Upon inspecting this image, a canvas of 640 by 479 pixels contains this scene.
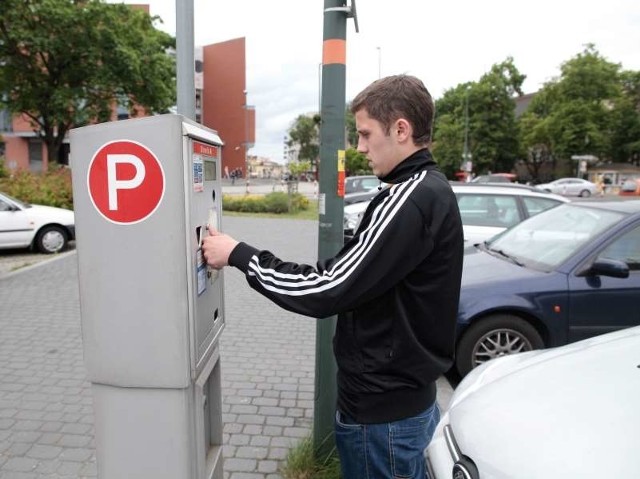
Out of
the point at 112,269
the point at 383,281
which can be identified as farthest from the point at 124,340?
the point at 383,281

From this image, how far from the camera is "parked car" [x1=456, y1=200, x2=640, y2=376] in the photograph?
4.41 meters

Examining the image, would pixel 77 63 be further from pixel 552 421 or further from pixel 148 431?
pixel 552 421

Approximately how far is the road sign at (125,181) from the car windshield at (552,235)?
388cm

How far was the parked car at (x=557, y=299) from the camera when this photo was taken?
4.41 meters

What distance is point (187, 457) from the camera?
1852 millimetres

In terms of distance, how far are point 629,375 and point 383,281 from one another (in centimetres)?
137

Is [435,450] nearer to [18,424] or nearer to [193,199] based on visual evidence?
[193,199]

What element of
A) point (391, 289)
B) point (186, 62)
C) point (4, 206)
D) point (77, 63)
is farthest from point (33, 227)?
point (77, 63)

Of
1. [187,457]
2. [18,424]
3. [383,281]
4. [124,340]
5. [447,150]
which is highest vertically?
[447,150]

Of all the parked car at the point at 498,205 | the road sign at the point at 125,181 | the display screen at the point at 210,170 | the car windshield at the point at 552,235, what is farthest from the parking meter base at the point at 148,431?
the parked car at the point at 498,205

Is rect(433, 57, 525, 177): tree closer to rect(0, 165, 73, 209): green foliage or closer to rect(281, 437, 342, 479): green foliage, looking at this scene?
rect(0, 165, 73, 209): green foliage

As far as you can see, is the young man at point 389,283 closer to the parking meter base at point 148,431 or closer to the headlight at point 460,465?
the headlight at point 460,465

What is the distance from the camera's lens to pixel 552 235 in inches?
205

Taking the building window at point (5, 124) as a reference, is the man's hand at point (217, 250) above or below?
below
